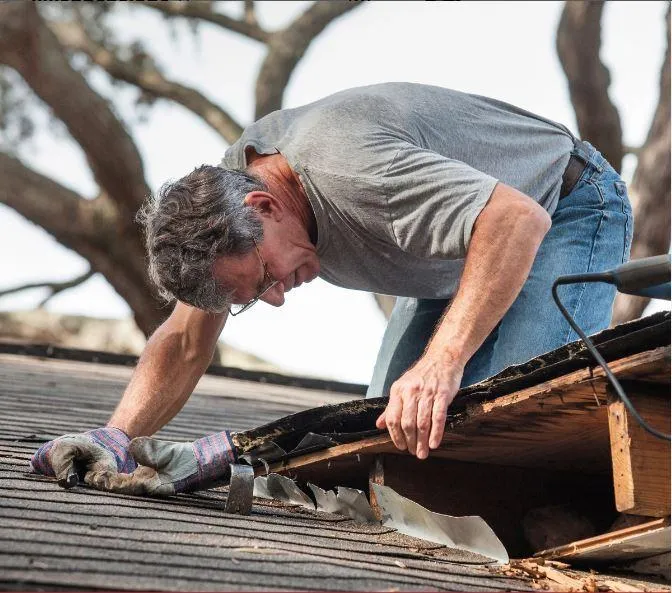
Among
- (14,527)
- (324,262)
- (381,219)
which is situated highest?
(381,219)

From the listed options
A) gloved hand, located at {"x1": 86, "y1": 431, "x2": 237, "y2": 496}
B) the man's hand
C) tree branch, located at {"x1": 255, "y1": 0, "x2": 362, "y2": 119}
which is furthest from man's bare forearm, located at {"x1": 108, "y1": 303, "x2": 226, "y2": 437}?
tree branch, located at {"x1": 255, "y1": 0, "x2": 362, "y2": 119}

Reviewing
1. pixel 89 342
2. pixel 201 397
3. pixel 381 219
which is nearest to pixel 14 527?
pixel 381 219

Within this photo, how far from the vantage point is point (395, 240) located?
99.0 inches

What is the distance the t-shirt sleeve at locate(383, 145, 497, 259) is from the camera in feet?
7.57

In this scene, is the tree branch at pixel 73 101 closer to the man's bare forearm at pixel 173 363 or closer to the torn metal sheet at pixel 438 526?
the man's bare forearm at pixel 173 363

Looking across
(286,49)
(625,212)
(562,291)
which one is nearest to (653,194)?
(286,49)

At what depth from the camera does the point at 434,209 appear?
2.36 meters

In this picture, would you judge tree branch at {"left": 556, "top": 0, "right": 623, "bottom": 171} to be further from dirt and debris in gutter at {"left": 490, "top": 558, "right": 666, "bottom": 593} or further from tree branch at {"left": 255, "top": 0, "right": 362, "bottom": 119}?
dirt and debris in gutter at {"left": 490, "top": 558, "right": 666, "bottom": 593}

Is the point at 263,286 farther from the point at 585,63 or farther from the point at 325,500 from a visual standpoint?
the point at 585,63

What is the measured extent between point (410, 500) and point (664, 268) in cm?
81

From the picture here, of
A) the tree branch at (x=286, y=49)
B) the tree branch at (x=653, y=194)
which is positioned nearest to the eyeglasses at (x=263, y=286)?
the tree branch at (x=653, y=194)

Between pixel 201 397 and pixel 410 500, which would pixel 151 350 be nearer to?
pixel 410 500

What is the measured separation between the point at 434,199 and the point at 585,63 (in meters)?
6.63

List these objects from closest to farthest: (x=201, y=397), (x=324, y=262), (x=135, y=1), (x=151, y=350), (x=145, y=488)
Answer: (x=145, y=488) < (x=324, y=262) < (x=151, y=350) < (x=201, y=397) < (x=135, y=1)
